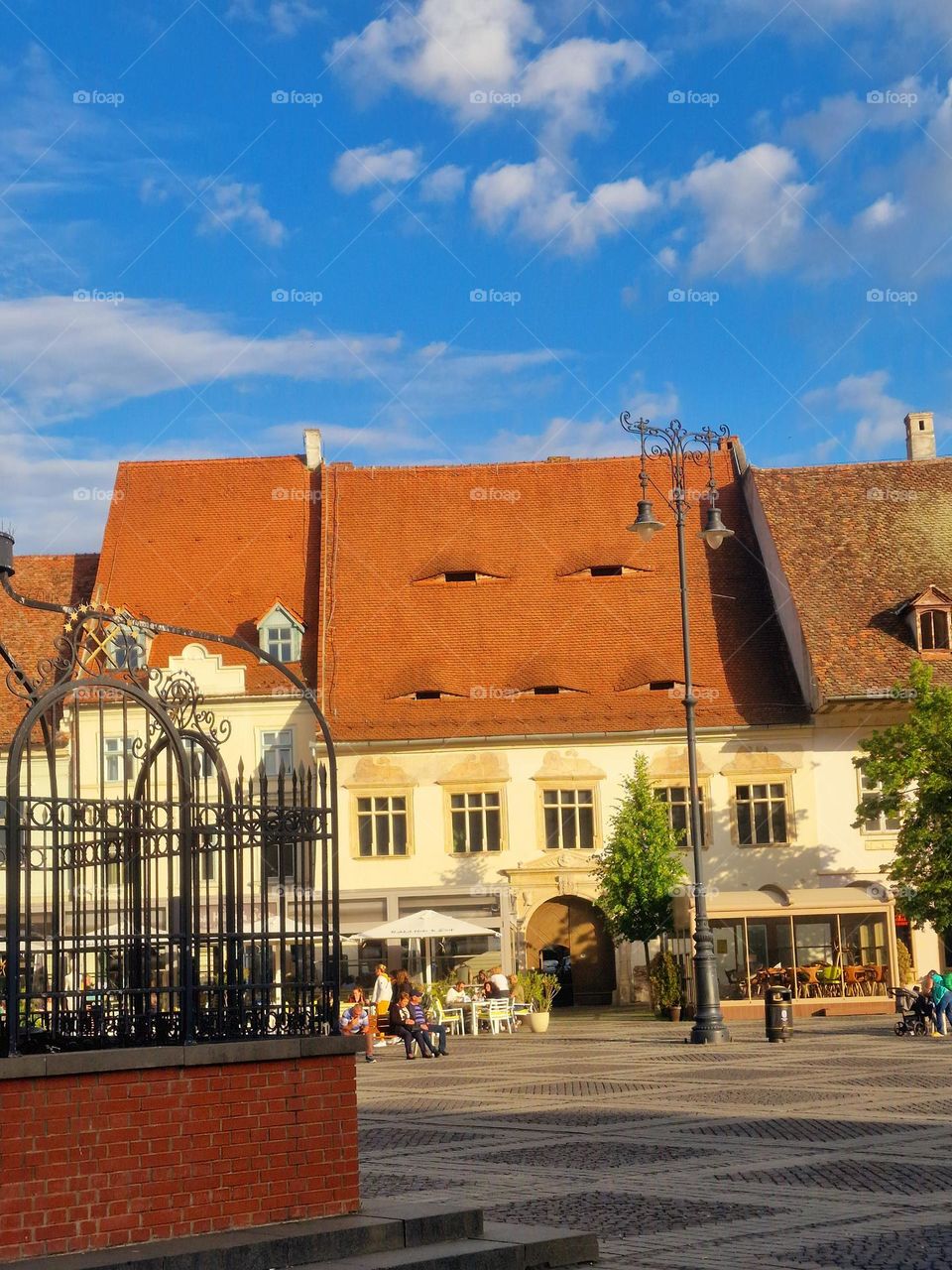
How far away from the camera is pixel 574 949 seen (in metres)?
45.9

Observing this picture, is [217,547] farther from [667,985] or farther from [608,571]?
[667,985]

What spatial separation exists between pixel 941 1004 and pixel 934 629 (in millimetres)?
16843

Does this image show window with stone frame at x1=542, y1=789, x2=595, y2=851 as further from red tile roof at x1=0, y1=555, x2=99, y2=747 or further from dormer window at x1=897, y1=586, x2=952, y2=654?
red tile roof at x1=0, y1=555, x2=99, y2=747

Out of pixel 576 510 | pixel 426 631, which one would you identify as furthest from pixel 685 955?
pixel 576 510

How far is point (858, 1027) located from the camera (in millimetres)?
34688

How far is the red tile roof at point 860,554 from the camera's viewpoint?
148 ft

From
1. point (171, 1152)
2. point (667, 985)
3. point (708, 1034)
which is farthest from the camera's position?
point (667, 985)

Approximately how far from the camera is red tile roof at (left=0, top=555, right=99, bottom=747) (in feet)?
153

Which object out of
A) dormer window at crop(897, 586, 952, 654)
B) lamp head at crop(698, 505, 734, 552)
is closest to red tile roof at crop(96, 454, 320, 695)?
dormer window at crop(897, 586, 952, 654)

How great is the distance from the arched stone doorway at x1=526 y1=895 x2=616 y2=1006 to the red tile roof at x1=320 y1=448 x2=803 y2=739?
4.77 metres

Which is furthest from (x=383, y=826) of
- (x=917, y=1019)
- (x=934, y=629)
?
(x=917, y=1019)

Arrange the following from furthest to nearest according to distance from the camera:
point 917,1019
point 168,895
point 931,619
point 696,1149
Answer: point 931,619, point 917,1019, point 696,1149, point 168,895

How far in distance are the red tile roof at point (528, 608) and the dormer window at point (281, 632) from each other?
92cm

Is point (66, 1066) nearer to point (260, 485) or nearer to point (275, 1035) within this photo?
point (275, 1035)
